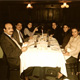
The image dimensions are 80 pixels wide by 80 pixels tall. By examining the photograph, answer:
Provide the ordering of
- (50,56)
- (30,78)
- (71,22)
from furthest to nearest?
(71,22) < (30,78) < (50,56)

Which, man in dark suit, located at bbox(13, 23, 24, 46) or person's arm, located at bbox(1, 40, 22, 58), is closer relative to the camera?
person's arm, located at bbox(1, 40, 22, 58)

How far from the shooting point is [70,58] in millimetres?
3188

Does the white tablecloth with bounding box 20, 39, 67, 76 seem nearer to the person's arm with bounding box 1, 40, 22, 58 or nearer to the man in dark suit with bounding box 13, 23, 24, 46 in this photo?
the person's arm with bounding box 1, 40, 22, 58

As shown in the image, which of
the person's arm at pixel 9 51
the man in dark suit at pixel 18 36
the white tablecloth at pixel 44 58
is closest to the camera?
the white tablecloth at pixel 44 58

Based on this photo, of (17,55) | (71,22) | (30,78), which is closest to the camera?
(17,55)

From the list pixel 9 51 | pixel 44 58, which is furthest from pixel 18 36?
pixel 44 58

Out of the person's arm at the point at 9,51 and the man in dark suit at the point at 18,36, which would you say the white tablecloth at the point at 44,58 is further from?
the man in dark suit at the point at 18,36

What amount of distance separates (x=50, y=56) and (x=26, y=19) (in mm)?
6581

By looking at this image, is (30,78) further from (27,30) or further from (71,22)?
(71,22)

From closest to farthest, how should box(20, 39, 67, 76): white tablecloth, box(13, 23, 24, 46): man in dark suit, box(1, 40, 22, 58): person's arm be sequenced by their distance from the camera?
1. box(20, 39, 67, 76): white tablecloth
2. box(1, 40, 22, 58): person's arm
3. box(13, 23, 24, 46): man in dark suit

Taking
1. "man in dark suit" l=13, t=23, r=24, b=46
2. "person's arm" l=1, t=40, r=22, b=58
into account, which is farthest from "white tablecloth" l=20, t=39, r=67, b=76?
"man in dark suit" l=13, t=23, r=24, b=46

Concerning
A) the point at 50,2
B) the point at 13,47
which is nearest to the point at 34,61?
the point at 13,47

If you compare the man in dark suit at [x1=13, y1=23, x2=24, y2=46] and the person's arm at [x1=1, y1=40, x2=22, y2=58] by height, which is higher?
the man in dark suit at [x1=13, y1=23, x2=24, y2=46]

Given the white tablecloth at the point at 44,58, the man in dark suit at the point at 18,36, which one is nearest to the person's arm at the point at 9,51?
the white tablecloth at the point at 44,58
